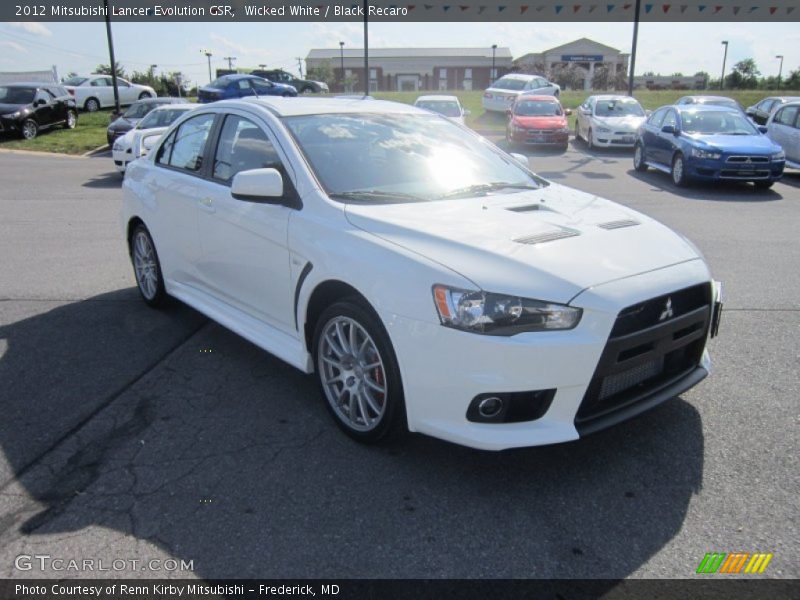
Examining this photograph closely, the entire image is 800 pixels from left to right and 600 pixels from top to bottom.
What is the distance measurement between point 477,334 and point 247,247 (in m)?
1.95

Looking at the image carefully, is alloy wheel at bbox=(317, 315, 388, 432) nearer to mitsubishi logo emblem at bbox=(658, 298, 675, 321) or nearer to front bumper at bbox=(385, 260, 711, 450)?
front bumper at bbox=(385, 260, 711, 450)

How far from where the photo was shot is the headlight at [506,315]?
2.92 meters

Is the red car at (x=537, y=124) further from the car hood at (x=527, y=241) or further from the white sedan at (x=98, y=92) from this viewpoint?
the white sedan at (x=98, y=92)

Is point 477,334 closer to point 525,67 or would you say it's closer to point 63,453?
point 63,453

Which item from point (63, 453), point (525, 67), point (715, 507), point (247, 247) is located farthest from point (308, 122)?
point (525, 67)

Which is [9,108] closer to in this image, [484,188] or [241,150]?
[241,150]

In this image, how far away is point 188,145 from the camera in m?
5.24

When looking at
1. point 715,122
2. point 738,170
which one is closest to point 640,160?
point 715,122

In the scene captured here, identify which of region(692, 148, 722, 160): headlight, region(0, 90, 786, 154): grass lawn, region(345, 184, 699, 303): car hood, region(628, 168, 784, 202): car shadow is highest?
region(345, 184, 699, 303): car hood

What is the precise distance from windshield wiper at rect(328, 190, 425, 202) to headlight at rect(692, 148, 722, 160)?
10639mm

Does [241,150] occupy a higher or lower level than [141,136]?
higher

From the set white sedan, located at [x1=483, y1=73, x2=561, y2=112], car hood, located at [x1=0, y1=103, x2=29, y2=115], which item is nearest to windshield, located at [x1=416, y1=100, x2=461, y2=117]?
white sedan, located at [x1=483, y1=73, x2=561, y2=112]

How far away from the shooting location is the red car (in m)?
20.4

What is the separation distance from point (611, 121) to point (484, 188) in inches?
703
